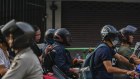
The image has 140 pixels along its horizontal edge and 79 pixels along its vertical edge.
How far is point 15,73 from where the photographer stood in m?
4.25

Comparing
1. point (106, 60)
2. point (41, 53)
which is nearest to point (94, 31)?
point (41, 53)

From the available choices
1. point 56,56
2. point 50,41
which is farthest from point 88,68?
point 50,41

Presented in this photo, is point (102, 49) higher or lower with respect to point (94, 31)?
higher

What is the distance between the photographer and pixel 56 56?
7324mm

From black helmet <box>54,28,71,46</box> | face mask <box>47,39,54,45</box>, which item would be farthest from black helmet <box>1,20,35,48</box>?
face mask <box>47,39,54,45</box>

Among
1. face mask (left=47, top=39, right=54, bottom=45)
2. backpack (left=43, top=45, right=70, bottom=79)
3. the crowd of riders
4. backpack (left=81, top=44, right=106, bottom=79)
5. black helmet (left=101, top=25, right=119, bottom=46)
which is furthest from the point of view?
face mask (left=47, top=39, right=54, bottom=45)

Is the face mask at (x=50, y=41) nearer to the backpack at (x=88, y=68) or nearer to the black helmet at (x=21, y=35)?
the backpack at (x=88, y=68)

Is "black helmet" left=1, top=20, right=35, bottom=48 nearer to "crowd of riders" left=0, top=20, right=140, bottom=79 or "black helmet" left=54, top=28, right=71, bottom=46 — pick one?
"crowd of riders" left=0, top=20, right=140, bottom=79

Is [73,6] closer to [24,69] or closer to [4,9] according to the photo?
[4,9]

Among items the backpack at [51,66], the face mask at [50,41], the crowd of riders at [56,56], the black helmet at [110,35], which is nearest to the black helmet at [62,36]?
the crowd of riders at [56,56]

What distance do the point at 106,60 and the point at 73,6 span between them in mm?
11471

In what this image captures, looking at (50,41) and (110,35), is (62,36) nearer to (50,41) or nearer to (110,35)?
(50,41)

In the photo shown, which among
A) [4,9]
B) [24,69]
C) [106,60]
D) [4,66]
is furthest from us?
[4,9]

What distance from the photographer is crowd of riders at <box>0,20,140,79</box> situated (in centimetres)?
430
